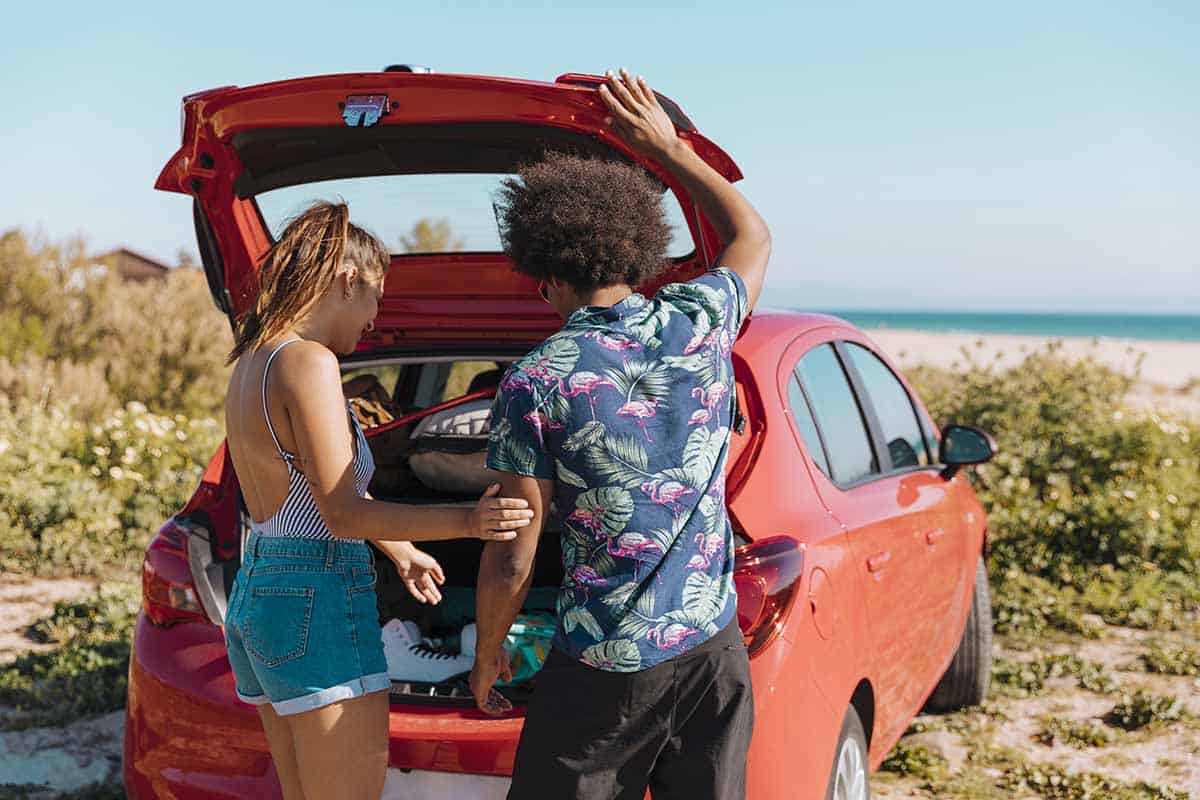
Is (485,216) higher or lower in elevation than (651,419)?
higher

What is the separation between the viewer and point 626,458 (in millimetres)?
1940

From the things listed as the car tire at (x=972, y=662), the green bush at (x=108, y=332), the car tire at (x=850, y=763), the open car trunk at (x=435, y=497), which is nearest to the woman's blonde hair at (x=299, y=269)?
the open car trunk at (x=435, y=497)

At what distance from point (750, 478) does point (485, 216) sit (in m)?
1.29

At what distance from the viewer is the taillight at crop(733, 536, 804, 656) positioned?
2.47 meters

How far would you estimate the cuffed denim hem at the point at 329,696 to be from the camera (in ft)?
7.12

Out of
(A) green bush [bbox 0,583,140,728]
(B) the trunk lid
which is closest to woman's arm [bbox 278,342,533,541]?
(B) the trunk lid

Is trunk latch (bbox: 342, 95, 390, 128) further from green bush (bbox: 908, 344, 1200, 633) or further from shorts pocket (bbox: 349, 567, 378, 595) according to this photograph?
green bush (bbox: 908, 344, 1200, 633)

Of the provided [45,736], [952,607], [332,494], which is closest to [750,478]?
[332,494]

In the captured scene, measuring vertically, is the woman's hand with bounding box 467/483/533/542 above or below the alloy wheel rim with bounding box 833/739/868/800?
above

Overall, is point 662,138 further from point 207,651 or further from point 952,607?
point 952,607

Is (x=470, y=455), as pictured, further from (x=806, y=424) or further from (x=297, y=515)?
(x=297, y=515)

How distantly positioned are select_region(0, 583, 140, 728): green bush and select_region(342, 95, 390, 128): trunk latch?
2955 millimetres

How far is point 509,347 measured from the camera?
3568mm

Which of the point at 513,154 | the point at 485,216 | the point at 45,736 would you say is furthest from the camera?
the point at 45,736
